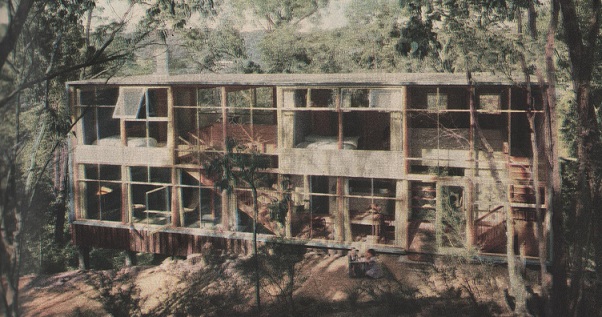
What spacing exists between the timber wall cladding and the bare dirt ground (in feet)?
2.07

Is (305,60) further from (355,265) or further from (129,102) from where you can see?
(355,265)

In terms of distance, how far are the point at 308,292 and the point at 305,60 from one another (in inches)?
979

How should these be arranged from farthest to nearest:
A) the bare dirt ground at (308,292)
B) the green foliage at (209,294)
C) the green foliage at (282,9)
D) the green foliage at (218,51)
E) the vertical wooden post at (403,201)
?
the green foliage at (282,9), the green foliage at (218,51), the vertical wooden post at (403,201), the green foliage at (209,294), the bare dirt ground at (308,292)

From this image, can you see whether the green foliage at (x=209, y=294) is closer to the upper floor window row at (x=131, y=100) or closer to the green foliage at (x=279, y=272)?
the green foliage at (x=279, y=272)

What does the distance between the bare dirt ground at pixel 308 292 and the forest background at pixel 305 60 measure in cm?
174

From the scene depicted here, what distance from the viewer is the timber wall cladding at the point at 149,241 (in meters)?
19.8

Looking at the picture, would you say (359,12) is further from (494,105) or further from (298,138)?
(298,138)

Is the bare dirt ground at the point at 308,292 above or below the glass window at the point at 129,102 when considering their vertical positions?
below

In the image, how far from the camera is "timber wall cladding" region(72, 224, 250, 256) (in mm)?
19750

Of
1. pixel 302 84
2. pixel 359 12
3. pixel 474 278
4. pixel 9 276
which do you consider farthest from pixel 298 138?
pixel 359 12

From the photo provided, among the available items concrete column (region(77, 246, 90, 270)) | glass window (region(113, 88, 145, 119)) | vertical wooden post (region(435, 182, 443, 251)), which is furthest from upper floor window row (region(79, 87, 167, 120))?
vertical wooden post (region(435, 182, 443, 251))

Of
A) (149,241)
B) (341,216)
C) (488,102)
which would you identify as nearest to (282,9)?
(488,102)

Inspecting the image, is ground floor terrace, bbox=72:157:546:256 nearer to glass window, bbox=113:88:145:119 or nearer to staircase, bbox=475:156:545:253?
staircase, bbox=475:156:545:253

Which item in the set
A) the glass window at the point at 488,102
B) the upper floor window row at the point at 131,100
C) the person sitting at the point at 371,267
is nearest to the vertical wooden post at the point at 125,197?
the upper floor window row at the point at 131,100
